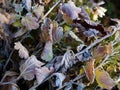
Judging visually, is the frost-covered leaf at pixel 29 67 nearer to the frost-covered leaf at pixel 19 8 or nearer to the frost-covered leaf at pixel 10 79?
the frost-covered leaf at pixel 10 79

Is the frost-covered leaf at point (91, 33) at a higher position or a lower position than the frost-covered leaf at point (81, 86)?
higher

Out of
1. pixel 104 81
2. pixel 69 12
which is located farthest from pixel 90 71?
pixel 69 12

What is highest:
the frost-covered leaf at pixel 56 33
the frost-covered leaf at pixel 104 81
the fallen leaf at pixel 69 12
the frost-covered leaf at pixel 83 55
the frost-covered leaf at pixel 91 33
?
the fallen leaf at pixel 69 12

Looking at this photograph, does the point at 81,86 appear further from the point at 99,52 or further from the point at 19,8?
the point at 19,8

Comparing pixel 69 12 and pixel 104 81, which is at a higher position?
→ pixel 69 12

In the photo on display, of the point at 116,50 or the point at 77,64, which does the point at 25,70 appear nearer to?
the point at 77,64

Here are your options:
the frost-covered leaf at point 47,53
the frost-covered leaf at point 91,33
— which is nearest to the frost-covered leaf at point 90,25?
the frost-covered leaf at point 91,33

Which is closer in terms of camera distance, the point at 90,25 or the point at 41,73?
the point at 41,73

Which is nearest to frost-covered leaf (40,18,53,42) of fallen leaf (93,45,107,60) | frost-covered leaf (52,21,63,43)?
frost-covered leaf (52,21,63,43)

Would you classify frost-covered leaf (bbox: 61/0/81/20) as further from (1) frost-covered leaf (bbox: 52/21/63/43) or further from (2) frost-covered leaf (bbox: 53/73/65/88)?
(2) frost-covered leaf (bbox: 53/73/65/88)

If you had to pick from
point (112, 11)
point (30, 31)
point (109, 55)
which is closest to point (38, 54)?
point (30, 31)
